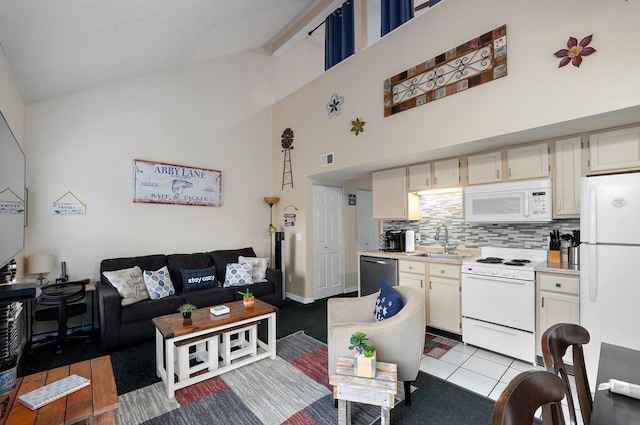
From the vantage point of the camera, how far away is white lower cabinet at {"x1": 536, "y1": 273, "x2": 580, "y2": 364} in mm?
2537

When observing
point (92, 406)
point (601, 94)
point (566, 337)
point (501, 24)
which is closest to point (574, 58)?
point (601, 94)

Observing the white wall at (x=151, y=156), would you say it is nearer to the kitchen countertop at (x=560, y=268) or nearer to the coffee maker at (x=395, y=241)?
the coffee maker at (x=395, y=241)

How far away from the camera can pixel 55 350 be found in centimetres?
308

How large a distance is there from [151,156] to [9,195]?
100 inches

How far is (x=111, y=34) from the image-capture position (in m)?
2.57

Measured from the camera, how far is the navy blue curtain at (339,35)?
4207 millimetres

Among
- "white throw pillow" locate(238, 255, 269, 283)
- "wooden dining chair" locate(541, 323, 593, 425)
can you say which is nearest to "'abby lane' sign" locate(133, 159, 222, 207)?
"white throw pillow" locate(238, 255, 269, 283)

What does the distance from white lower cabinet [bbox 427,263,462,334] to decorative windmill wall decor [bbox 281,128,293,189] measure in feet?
9.63

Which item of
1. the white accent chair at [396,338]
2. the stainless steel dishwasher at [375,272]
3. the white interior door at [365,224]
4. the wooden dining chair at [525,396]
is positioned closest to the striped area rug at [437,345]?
the stainless steel dishwasher at [375,272]

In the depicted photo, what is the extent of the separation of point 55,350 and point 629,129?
5839 millimetres

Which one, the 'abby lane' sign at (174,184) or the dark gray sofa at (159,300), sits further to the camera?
the 'abby lane' sign at (174,184)

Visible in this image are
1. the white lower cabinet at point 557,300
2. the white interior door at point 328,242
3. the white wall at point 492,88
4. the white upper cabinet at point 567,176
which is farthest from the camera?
the white interior door at point 328,242

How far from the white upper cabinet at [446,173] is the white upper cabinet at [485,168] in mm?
138

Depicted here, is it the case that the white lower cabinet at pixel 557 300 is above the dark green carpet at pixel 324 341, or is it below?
above
